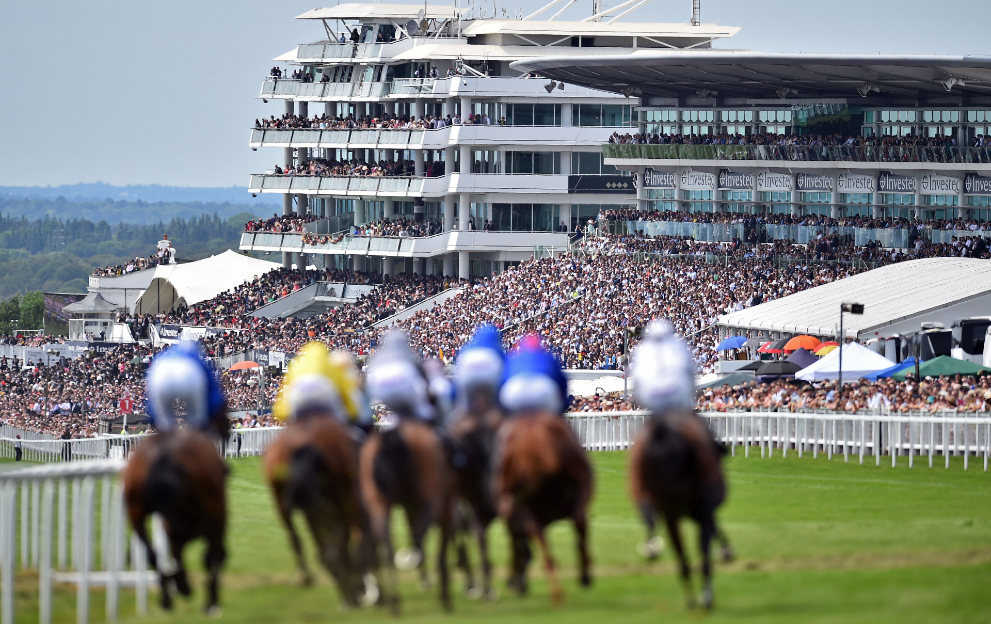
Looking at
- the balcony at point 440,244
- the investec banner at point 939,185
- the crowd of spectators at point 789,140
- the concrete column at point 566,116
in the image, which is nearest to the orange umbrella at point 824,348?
the investec banner at point 939,185

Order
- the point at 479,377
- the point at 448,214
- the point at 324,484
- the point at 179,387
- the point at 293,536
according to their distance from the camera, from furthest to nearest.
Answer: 1. the point at 448,214
2. the point at 479,377
3. the point at 293,536
4. the point at 179,387
5. the point at 324,484

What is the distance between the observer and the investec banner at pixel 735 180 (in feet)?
173

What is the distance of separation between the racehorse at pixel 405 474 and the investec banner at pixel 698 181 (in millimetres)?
44351

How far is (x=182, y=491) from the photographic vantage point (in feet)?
32.3

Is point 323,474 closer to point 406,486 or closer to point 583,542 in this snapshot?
point 406,486

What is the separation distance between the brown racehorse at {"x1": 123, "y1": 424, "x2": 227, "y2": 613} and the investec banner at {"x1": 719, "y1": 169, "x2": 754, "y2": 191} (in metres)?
44.1

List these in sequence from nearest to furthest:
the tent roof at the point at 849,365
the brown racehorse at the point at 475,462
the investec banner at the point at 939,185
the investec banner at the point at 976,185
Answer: the brown racehorse at the point at 475,462
the tent roof at the point at 849,365
the investec banner at the point at 976,185
the investec banner at the point at 939,185

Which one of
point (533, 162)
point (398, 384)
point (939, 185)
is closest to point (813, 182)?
point (939, 185)

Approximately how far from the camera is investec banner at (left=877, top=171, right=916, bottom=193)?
48.2m

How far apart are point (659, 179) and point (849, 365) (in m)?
29.5

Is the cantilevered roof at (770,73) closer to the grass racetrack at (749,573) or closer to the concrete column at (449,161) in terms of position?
the concrete column at (449,161)

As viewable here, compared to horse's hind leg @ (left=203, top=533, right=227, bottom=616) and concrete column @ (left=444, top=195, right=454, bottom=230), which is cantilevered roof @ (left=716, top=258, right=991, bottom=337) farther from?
concrete column @ (left=444, top=195, right=454, bottom=230)

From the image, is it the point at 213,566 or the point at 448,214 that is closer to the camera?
the point at 213,566

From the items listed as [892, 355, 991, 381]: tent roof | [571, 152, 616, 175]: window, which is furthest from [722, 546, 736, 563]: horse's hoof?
[571, 152, 616, 175]: window
